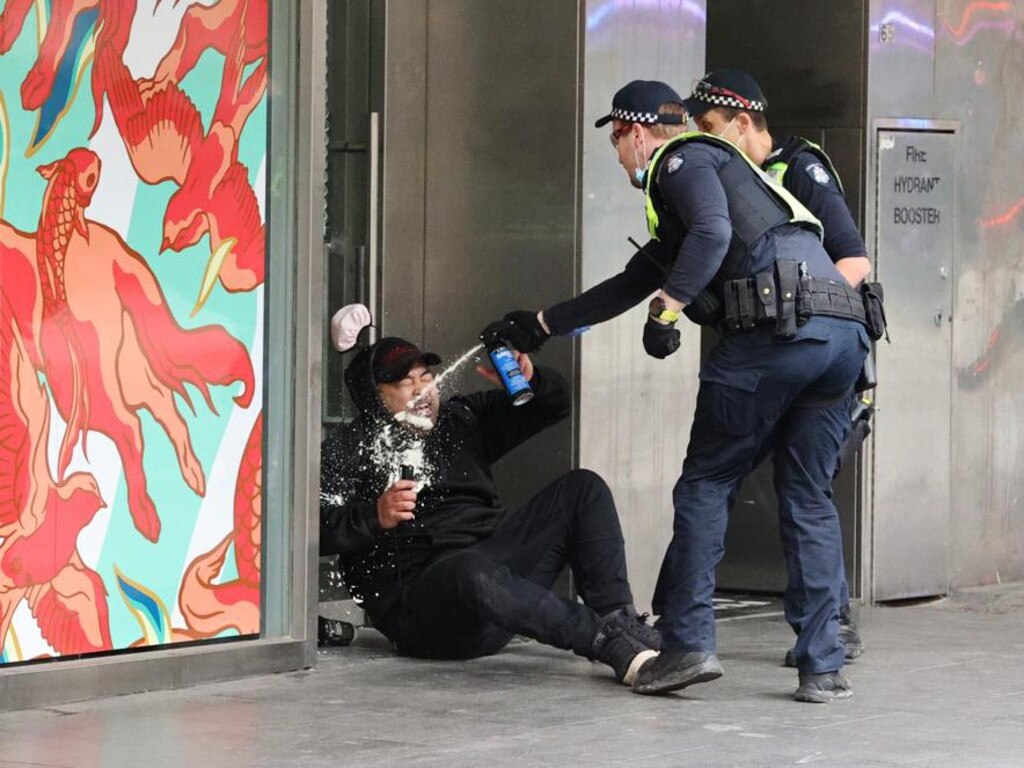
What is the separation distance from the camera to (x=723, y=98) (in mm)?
6871

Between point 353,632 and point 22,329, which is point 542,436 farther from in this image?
point 22,329

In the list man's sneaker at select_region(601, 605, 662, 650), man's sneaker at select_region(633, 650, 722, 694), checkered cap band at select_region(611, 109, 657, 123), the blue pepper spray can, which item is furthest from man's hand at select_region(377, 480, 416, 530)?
checkered cap band at select_region(611, 109, 657, 123)

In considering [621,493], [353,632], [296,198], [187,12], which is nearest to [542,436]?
[621,493]

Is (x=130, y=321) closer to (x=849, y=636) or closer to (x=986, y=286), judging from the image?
(x=849, y=636)

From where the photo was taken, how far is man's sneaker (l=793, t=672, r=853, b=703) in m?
6.30

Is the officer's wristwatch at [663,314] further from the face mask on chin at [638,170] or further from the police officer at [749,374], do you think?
the face mask on chin at [638,170]

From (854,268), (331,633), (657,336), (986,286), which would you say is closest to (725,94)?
(854,268)

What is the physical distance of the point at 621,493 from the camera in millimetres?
7961

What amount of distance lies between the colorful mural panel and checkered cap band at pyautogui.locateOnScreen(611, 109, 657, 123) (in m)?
1.16

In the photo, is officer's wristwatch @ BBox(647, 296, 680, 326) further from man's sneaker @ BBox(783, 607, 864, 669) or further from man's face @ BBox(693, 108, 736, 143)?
man's sneaker @ BBox(783, 607, 864, 669)

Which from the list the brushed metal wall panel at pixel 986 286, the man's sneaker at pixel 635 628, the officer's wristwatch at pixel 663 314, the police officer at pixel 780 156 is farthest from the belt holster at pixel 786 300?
the brushed metal wall panel at pixel 986 286

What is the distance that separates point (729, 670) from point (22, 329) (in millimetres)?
2631

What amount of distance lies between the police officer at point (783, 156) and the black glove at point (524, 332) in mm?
875

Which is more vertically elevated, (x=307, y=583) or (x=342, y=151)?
(x=342, y=151)
